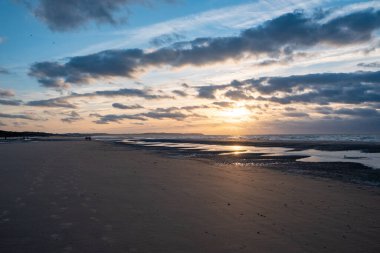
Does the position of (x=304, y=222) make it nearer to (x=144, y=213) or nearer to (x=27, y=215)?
(x=144, y=213)

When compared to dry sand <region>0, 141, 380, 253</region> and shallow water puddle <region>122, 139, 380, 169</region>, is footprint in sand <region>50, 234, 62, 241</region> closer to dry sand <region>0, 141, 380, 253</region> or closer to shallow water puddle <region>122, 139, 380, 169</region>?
dry sand <region>0, 141, 380, 253</region>

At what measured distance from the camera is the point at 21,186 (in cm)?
1373

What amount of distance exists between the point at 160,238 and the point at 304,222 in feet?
13.6

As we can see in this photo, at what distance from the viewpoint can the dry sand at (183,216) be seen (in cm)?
730

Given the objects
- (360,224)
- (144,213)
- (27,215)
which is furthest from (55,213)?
(360,224)

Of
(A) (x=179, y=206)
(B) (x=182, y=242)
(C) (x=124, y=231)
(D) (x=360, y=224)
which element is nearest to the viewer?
(B) (x=182, y=242)

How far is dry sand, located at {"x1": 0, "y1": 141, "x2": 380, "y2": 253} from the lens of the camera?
7.30m

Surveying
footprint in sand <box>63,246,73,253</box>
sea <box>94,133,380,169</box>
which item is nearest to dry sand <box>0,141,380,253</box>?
footprint in sand <box>63,246,73,253</box>

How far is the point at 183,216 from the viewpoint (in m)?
9.64

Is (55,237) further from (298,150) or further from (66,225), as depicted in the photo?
(298,150)

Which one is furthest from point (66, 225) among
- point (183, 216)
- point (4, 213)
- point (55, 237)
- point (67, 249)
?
point (183, 216)

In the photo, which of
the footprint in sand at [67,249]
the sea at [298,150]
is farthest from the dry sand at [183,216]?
the sea at [298,150]

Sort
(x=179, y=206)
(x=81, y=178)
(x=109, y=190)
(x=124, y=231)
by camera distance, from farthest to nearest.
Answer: (x=81, y=178) < (x=109, y=190) < (x=179, y=206) < (x=124, y=231)

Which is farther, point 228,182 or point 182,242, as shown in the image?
point 228,182
